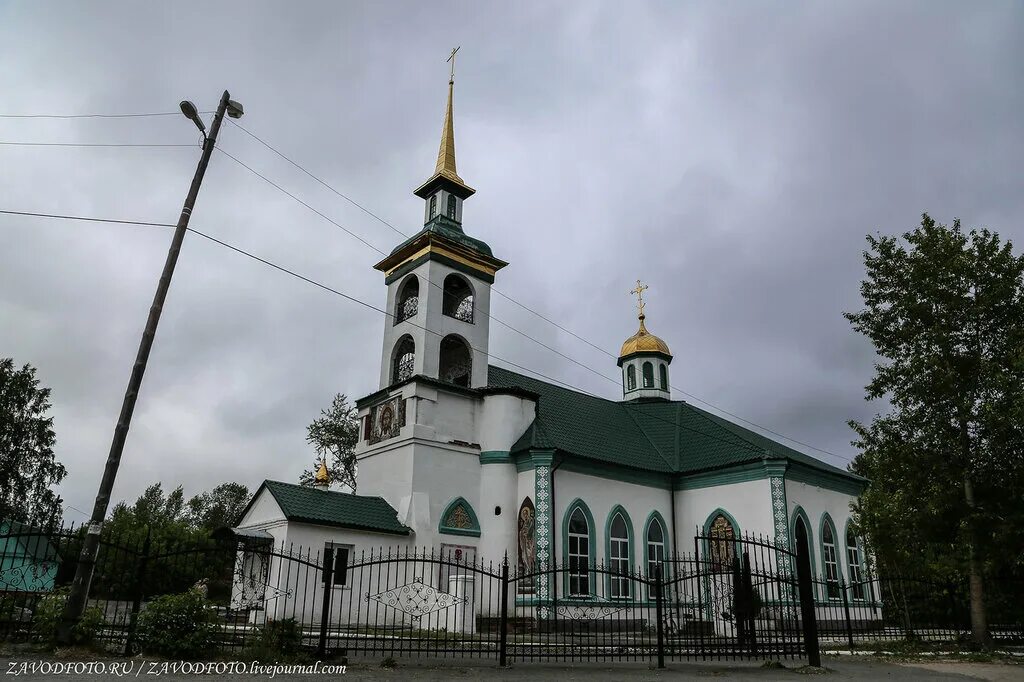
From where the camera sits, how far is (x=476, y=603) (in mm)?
21750

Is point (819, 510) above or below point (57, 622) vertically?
above

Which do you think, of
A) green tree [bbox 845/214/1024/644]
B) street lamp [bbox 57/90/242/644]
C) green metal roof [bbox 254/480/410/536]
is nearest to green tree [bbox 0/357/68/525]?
green metal roof [bbox 254/480/410/536]

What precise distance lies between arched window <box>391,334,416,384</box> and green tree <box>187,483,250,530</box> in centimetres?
4201

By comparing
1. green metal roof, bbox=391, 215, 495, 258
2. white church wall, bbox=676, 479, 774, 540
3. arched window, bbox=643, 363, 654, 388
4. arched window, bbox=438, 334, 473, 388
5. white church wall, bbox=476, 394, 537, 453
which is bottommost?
white church wall, bbox=676, 479, 774, 540

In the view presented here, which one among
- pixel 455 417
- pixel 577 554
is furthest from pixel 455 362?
pixel 577 554

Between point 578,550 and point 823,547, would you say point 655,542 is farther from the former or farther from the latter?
point 823,547

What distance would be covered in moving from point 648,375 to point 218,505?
49.3m

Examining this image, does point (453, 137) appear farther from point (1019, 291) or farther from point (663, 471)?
point (1019, 291)

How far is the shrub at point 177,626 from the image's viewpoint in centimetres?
1047

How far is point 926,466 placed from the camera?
1662cm

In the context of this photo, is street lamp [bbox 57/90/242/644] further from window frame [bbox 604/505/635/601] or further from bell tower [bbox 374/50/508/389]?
window frame [bbox 604/505/635/601]

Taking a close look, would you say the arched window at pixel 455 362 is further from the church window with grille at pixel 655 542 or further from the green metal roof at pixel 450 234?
the church window with grille at pixel 655 542

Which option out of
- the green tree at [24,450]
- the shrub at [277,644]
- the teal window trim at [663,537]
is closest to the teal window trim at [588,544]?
the teal window trim at [663,537]

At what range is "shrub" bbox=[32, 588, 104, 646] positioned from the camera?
414 inches
